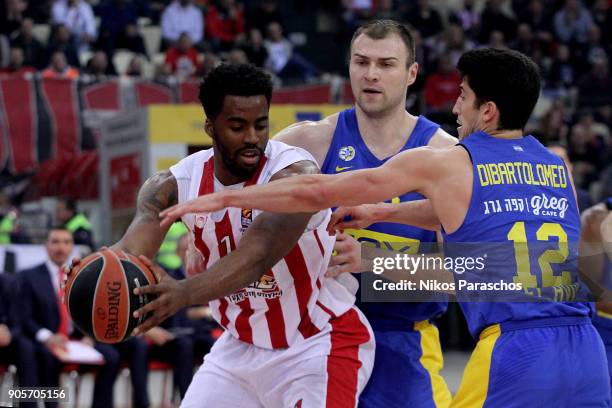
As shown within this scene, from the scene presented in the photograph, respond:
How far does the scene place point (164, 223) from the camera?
4.43 metres

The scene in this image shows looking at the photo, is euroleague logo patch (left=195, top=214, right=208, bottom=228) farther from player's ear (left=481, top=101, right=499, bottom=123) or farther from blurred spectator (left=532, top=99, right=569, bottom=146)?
blurred spectator (left=532, top=99, right=569, bottom=146)

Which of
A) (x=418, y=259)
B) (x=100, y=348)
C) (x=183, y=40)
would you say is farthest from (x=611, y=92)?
(x=418, y=259)

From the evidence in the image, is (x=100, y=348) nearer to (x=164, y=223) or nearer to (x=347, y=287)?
(x=347, y=287)

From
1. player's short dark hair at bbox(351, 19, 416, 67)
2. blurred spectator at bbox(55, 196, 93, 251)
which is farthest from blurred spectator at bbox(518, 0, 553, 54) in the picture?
player's short dark hair at bbox(351, 19, 416, 67)

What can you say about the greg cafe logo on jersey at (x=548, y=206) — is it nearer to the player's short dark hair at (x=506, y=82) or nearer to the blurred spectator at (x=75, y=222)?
the player's short dark hair at (x=506, y=82)

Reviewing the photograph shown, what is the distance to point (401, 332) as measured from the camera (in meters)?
5.70

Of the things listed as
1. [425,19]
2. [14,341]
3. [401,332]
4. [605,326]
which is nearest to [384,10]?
[425,19]

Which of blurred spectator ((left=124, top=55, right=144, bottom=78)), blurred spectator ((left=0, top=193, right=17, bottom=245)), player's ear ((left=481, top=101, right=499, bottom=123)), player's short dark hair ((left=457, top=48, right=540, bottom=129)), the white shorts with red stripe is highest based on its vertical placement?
player's short dark hair ((left=457, top=48, right=540, bottom=129))

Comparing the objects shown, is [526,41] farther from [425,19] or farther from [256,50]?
[256,50]

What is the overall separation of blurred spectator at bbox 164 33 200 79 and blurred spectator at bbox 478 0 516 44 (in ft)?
19.7

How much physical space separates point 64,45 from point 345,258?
14433 mm

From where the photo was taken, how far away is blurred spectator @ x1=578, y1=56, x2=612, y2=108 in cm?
1917

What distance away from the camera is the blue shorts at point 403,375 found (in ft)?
18.3

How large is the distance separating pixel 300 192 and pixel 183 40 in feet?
50.7
